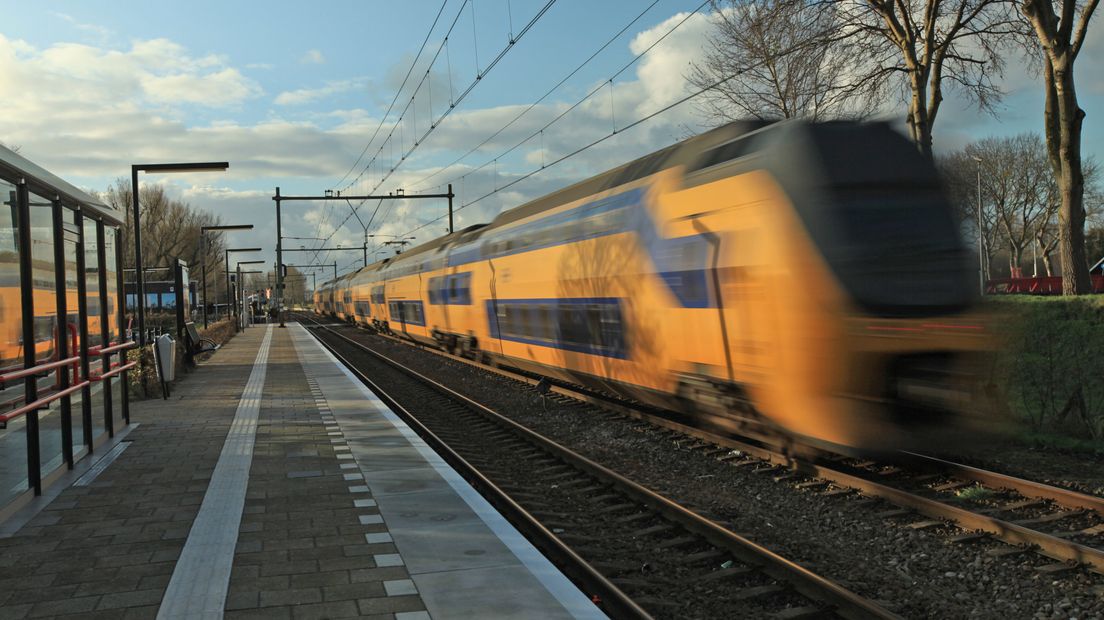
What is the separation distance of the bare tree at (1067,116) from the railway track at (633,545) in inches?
392

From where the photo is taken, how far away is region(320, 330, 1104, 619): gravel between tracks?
4.52m

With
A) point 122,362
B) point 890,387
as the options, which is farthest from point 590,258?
point 122,362

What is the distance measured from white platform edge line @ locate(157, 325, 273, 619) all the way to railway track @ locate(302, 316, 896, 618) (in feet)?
6.88

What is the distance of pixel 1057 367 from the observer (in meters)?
9.99

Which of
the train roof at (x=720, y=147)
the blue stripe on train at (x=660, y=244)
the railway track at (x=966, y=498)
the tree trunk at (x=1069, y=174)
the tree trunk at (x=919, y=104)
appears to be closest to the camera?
the railway track at (x=966, y=498)

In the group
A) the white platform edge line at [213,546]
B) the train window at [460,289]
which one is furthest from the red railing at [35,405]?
the train window at [460,289]

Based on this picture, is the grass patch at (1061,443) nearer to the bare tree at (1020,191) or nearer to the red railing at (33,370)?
the red railing at (33,370)

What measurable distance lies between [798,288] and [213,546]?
465 centimetres

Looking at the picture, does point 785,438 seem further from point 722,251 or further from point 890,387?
point 722,251

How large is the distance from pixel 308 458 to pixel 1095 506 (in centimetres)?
682

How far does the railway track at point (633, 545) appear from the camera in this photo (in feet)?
14.8

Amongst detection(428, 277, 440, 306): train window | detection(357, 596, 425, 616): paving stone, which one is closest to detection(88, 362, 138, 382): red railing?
detection(357, 596, 425, 616): paving stone

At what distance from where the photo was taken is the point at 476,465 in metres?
8.66

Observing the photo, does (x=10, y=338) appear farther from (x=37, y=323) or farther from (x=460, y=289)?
(x=460, y=289)
